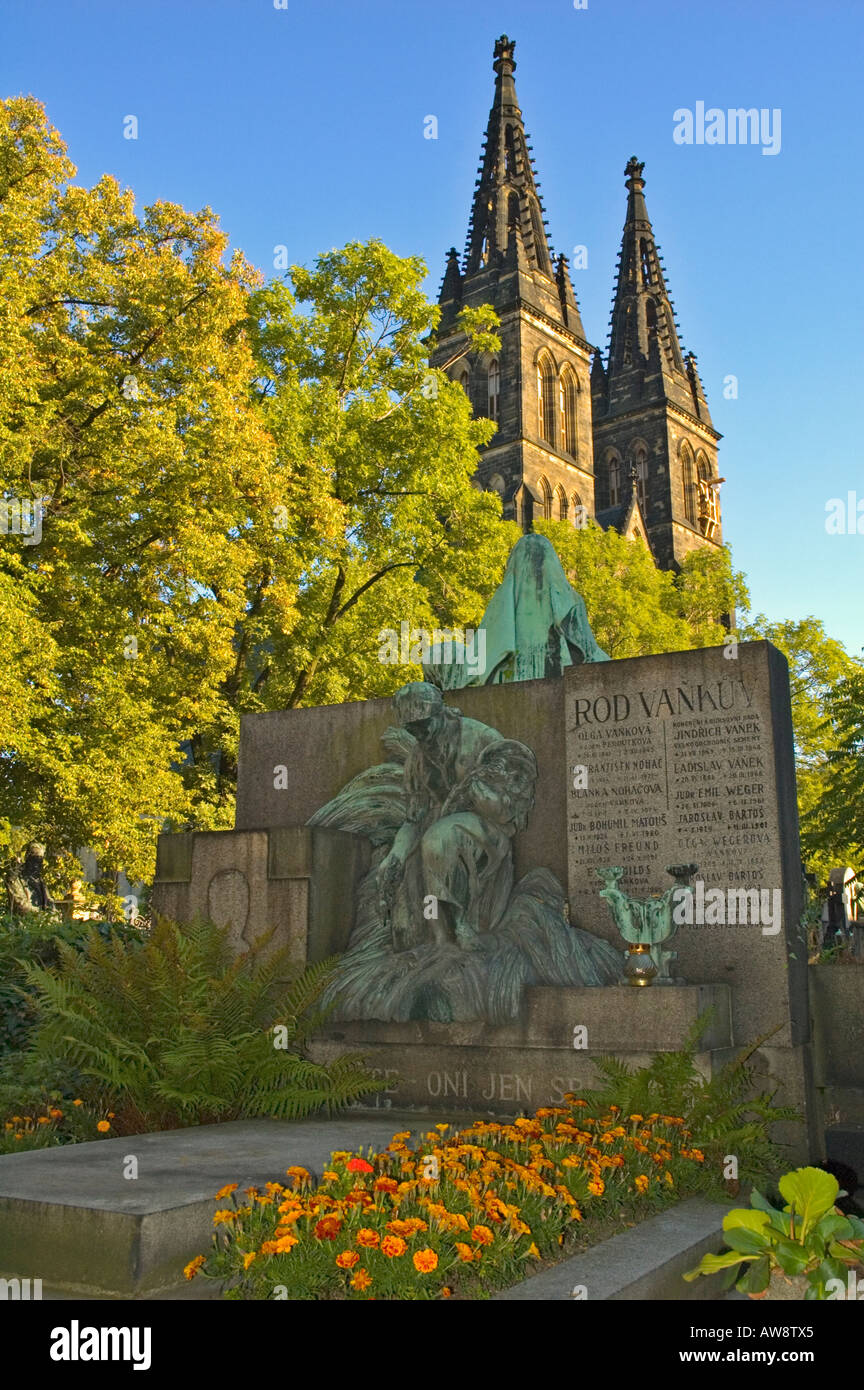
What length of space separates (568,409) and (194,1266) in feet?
215

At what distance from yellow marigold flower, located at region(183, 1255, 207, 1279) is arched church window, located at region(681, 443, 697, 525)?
7804cm

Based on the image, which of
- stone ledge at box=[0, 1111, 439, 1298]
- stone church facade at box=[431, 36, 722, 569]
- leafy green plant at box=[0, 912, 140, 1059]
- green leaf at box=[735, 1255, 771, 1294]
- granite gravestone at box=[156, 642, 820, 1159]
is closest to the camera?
green leaf at box=[735, 1255, 771, 1294]

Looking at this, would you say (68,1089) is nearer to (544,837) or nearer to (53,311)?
(544,837)

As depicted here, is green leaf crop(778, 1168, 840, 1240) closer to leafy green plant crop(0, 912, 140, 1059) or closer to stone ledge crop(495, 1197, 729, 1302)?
stone ledge crop(495, 1197, 729, 1302)

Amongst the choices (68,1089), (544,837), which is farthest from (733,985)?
(68,1089)

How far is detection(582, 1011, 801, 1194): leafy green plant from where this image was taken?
6.36 metres

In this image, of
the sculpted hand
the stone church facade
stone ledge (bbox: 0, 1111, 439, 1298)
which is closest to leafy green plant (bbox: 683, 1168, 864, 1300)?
stone ledge (bbox: 0, 1111, 439, 1298)

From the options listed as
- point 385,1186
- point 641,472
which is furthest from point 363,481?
point 641,472

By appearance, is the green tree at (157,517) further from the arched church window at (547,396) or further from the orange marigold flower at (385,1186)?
the arched church window at (547,396)

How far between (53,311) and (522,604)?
512 inches

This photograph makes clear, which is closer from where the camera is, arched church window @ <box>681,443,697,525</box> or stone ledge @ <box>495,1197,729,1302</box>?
stone ledge @ <box>495,1197,729,1302</box>

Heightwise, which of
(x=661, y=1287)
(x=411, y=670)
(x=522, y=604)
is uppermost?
(x=411, y=670)

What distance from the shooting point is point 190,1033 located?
7.48m

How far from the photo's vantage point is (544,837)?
372 inches
